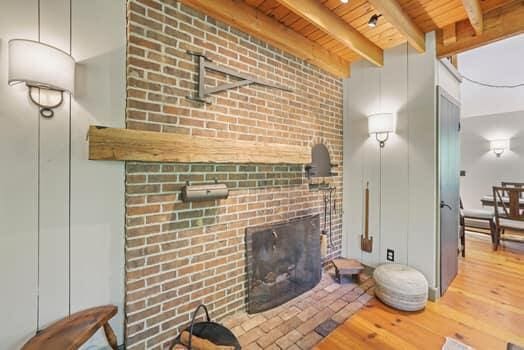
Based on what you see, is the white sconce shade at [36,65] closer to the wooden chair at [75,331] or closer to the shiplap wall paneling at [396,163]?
the wooden chair at [75,331]

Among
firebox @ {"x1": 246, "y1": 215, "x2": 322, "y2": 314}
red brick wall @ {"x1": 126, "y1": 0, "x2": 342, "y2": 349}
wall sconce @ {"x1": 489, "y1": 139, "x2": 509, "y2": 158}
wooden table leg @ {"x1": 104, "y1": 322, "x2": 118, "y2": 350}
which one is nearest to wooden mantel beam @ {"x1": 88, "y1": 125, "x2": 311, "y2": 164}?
red brick wall @ {"x1": 126, "y1": 0, "x2": 342, "y2": 349}

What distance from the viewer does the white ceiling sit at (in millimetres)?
3152

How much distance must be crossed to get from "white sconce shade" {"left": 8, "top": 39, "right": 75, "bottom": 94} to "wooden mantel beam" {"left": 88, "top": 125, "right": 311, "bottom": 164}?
0.94 feet

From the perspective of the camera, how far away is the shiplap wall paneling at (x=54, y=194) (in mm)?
1325

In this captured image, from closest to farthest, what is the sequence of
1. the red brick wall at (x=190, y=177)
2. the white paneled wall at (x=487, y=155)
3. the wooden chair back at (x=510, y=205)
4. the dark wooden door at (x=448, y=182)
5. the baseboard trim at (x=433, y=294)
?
the red brick wall at (x=190, y=177)
the baseboard trim at (x=433, y=294)
the dark wooden door at (x=448, y=182)
the wooden chair back at (x=510, y=205)
the white paneled wall at (x=487, y=155)

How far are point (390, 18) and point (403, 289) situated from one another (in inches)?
94.1

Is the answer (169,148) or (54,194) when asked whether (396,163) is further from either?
(54,194)

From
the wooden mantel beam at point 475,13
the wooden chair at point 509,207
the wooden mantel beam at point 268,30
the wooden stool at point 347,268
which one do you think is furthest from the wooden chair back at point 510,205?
the wooden mantel beam at point 268,30

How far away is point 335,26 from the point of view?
7.14 feet

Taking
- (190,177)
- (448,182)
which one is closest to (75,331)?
(190,177)

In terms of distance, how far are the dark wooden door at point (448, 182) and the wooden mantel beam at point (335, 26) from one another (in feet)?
2.64

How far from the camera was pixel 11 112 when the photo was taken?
1244 millimetres

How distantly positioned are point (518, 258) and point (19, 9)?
19.1 feet

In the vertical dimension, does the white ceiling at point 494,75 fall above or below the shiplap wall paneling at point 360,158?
above
